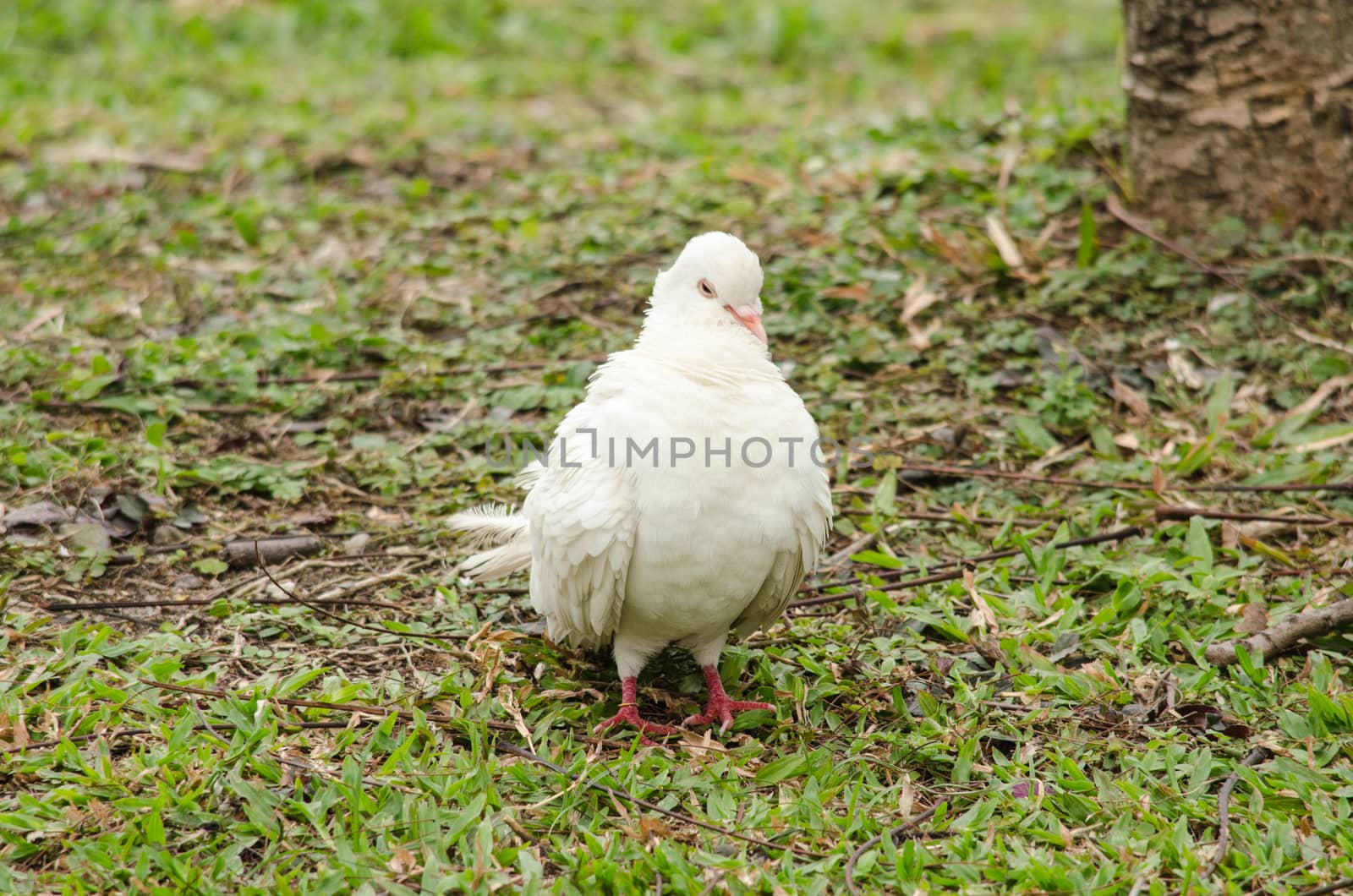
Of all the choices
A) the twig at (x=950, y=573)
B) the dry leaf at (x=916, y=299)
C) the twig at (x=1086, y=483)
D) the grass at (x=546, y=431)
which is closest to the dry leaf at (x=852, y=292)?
the grass at (x=546, y=431)

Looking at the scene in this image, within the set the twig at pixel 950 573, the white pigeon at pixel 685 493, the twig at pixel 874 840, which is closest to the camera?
the twig at pixel 874 840

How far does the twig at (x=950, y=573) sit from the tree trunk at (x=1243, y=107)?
2169 mm

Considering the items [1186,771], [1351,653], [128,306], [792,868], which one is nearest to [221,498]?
[128,306]

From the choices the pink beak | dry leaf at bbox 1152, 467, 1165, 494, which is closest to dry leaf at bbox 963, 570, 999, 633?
dry leaf at bbox 1152, 467, 1165, 494

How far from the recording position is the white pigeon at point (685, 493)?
3537 mm

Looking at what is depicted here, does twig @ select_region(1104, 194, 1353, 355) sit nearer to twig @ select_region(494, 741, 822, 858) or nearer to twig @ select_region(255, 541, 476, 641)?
twig @ select_region(494, 741, 822, 858)

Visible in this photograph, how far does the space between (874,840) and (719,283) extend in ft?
5.12

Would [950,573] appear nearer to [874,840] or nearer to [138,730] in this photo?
[874,840]

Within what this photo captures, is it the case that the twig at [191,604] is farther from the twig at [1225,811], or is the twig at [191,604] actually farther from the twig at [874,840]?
the twig at [1225,811]

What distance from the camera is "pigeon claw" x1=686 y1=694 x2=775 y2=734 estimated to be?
392 centimetres

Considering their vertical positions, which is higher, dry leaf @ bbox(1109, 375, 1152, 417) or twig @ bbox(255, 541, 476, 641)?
dry leaf @ bbox(1109, 375, 1152, 417)

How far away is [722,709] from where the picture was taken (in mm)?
3932

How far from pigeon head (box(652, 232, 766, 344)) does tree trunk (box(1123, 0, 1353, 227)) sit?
3.09m

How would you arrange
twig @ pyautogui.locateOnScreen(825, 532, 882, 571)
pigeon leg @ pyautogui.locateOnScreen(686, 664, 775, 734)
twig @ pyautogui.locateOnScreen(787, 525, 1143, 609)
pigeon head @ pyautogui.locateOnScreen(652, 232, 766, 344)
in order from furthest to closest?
1. twig @ pyautogui.locateOnScreen(825, 532, 882, 571)
2. twig @ pyautogui.locateOnScreen(787, 525, 1143, 609)
3. pigeon leg @ pyautogui.locateOnScreen(686, 664, 775, 734)
4. pigeon head @ pyautogui.locateOnScreen(652, 232, 766, 344)
